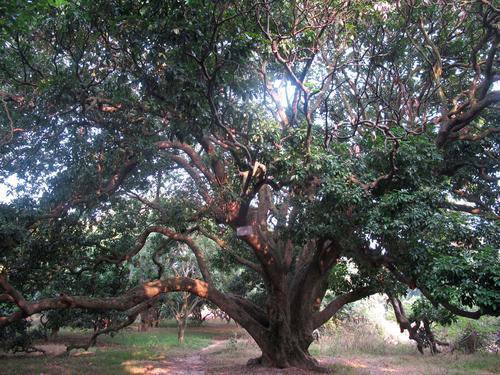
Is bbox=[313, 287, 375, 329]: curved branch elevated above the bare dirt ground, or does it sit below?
above

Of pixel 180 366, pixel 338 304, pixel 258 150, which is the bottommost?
pixel 180 366

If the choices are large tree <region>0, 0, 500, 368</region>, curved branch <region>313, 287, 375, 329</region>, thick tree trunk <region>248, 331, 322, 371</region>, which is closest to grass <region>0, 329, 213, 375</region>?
large tree <region>0, 0, 500, 368</region>

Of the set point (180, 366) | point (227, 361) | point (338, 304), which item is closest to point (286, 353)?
point (338, 304)

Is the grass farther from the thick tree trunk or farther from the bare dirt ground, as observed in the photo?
the thick tree trunk

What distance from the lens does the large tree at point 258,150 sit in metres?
7.06

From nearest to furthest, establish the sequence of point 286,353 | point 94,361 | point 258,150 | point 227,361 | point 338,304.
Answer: point 258,150
point 286,353
point 338,304
point 94,361
point 227,361

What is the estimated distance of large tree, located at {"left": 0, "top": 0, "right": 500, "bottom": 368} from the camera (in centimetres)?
706

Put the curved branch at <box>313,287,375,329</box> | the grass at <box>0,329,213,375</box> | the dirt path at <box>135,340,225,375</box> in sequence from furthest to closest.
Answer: the curved branch at <box>313,287,375,329</box>
the dirt path at <box>135,340,225,375</box>
the grass at <box>0,329,213,375</box>

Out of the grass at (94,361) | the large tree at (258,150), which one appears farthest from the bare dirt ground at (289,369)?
the large tree at (258,150)

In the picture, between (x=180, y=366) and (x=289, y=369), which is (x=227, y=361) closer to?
(x=180, y=366)

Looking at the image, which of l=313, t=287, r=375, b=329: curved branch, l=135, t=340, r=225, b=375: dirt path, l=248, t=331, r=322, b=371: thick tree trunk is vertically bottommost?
l=135, t=340, r=225, b=375: dirt path

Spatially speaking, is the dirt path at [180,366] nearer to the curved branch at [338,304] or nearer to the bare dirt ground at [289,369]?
the bare dirt ground at [289,369]

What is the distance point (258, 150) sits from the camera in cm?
864

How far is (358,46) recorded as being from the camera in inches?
445
